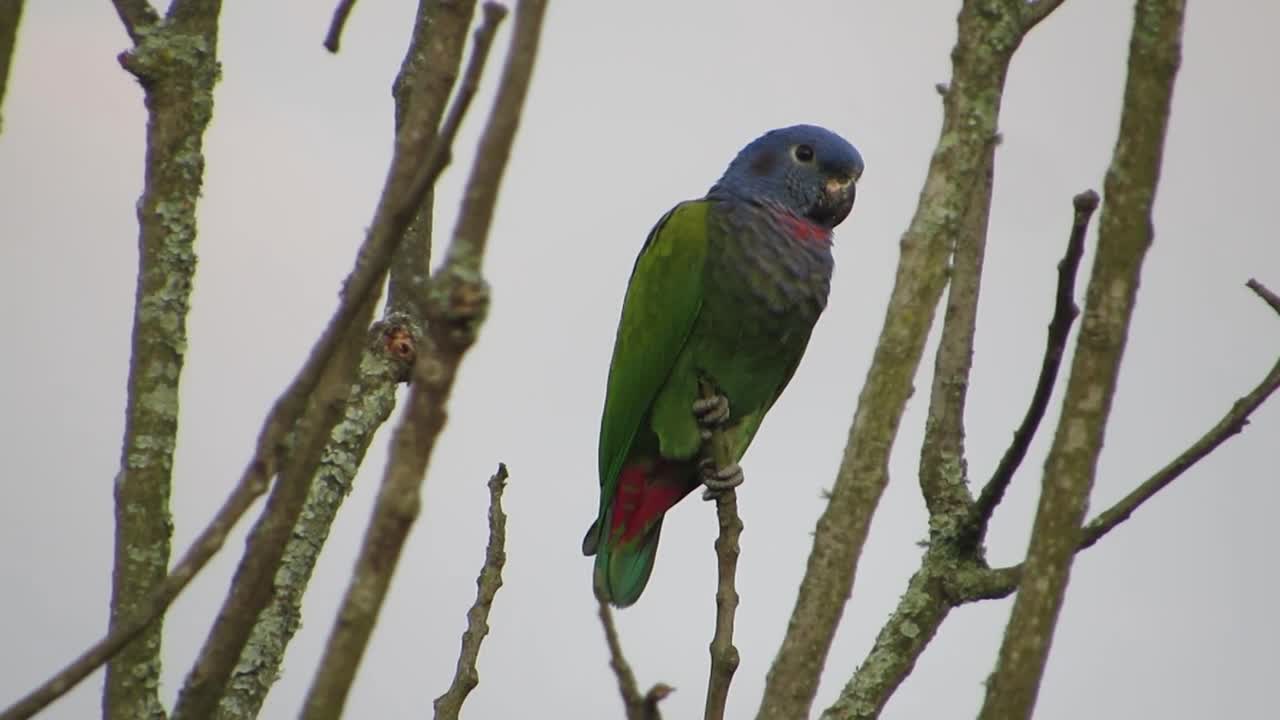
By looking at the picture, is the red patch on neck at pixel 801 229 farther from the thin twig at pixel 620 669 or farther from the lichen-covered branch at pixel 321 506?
the thin twig at pixel 620 669

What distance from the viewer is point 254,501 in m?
1.64

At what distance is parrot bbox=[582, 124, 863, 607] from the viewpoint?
466cm

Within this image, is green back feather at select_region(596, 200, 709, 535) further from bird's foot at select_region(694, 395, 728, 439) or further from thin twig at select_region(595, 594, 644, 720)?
thin twig at select_region(595, 594, 644, 720)

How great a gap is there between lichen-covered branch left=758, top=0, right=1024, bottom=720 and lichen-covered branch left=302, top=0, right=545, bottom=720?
0.53m

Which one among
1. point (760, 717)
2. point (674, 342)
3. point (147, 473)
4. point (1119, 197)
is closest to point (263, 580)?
point (760, 717)

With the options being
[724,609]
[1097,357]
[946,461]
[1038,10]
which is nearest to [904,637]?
[946,461]

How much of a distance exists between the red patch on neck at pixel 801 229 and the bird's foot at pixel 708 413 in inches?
23.2

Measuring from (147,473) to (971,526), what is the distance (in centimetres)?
147

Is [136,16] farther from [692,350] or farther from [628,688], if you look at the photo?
[692,350]

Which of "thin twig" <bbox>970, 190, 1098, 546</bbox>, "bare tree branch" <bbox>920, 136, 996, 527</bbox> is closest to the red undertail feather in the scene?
"bare tree branch" <bbox>920, 136, 996, 527</bbox>

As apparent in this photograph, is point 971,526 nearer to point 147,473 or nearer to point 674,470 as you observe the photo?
point 147,473

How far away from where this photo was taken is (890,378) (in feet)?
5.86

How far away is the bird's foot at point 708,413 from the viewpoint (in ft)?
15.1

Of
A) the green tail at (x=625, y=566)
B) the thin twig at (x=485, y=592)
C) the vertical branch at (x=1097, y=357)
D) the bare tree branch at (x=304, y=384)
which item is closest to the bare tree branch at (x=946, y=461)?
the thin twig at (x=485, y=592)
